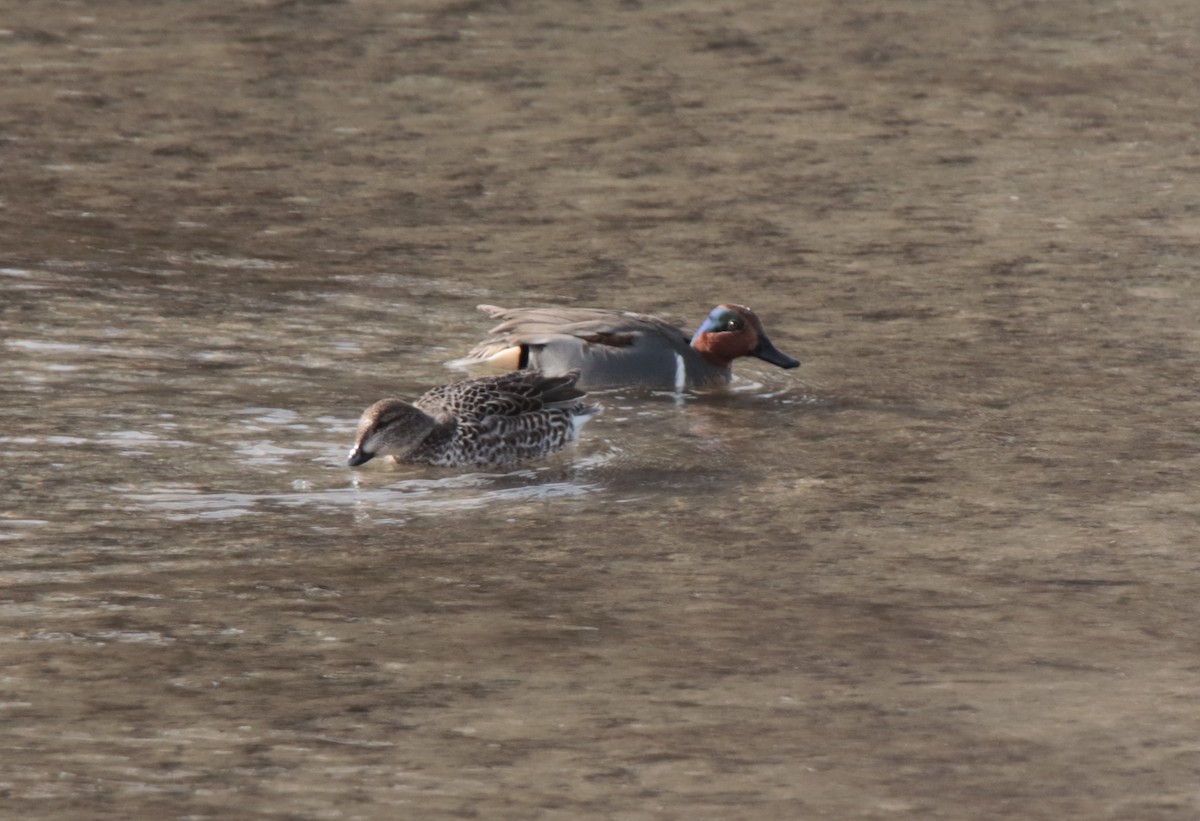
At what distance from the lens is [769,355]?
31.7 ft

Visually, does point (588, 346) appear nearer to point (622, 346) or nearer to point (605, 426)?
point (622, 346)

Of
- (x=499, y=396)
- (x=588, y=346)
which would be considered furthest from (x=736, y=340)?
(x=499, y=396)

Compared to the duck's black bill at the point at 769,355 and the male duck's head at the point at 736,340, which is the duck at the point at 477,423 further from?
the duck's black bill at the point at 769,355

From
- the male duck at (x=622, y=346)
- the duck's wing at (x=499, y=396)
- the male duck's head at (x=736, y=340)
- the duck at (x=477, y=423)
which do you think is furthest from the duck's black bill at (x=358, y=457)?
the male duck's head at (x=736, y=340)

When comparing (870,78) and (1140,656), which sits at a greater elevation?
(870,78)

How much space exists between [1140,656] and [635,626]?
149cm

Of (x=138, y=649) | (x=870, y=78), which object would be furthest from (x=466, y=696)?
(x=870, y=78)

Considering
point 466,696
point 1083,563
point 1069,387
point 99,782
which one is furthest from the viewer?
point 1069,387

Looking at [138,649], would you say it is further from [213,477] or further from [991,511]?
[991,511]

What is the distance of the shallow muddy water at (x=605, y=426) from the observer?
559 cm

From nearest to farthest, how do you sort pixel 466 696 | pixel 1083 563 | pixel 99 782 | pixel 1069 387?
1. pixel 99 782
2. pixel 466 696
3. pixel 1083 563
4. pixel 1069 387

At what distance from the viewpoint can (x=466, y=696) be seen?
19.3 feet

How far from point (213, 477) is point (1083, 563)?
3109 millimetres

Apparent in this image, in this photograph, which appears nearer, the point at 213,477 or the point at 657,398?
the point at 213,477
